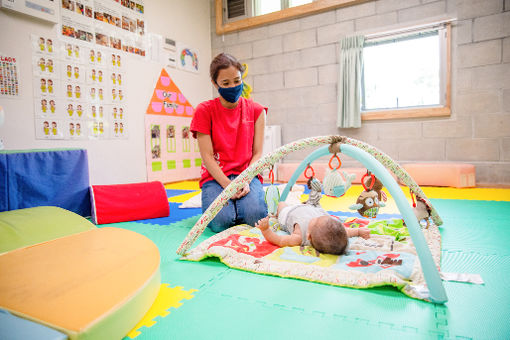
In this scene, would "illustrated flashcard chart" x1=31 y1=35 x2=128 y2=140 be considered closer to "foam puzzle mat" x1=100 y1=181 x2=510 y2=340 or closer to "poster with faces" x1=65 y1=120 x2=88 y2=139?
"poster with faces" x1=65 y1=120 x2=88 y2=139

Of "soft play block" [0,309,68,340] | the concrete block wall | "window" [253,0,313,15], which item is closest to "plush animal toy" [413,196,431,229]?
"soft play block" [0,309,68,340]

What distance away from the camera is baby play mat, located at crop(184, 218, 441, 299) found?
114 cm

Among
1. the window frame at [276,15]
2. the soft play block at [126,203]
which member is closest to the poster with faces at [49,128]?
the soft play block at [126,203]

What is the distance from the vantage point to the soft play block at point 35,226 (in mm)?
1298

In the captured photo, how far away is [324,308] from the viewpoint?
102 centimetres

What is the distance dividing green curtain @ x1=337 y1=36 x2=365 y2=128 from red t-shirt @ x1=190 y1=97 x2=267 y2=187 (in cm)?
233

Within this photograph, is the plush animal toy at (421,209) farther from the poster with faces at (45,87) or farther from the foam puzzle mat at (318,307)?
the poster with faces at (45,87)

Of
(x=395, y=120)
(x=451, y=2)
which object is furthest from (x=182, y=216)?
(x=451, y=2)

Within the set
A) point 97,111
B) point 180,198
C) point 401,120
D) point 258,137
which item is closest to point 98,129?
point 97,111

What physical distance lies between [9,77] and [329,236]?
9.54 feet

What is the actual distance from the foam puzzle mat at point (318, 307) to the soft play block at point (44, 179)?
3.91 feet

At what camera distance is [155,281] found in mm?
1056

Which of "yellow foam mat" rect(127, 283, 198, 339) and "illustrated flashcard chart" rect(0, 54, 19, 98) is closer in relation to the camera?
"yellow foam mat" rect(127, 283, 198, 339)

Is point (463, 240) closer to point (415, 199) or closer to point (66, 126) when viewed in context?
point (415, 199)
